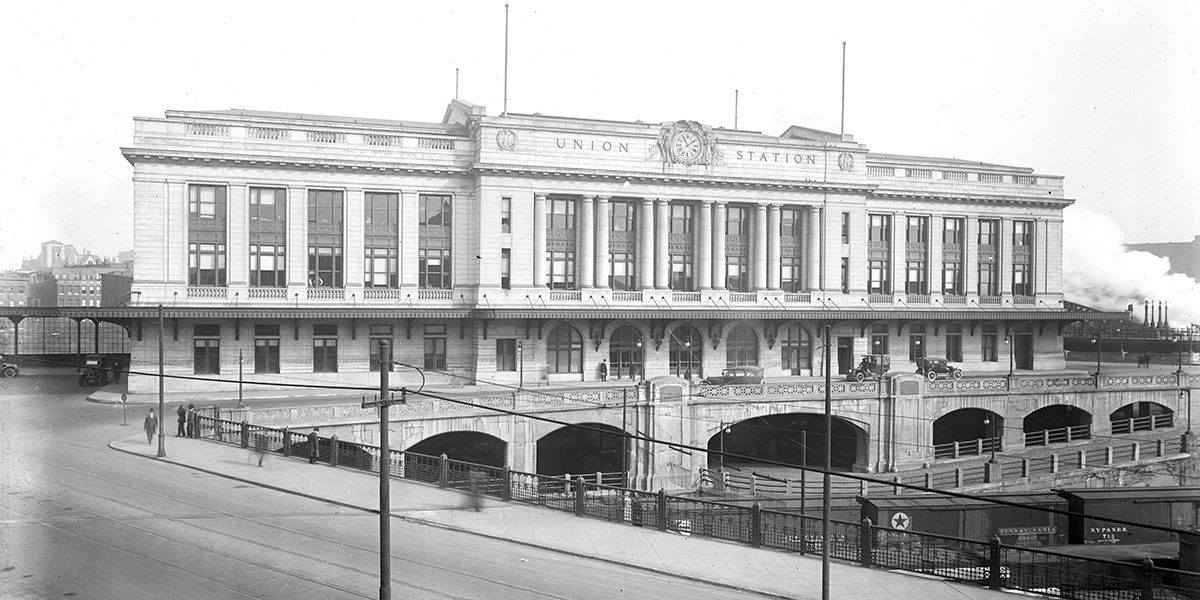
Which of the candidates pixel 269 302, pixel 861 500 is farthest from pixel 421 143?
pixel 861 500

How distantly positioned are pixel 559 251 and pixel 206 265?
68.8 ft

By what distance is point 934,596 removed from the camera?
2270 centimetres

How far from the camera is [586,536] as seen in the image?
26516 millimetres

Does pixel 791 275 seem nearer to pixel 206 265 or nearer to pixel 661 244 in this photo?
pixel 661 244

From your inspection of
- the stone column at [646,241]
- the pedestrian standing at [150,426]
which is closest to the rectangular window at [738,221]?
the stone column at [646,241]

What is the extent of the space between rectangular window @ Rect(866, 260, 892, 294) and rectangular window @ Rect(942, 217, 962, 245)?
534 centimetres

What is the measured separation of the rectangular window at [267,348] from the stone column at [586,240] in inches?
736

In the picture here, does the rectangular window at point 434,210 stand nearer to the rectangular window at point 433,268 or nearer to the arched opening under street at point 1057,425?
the rectangular window at point 433,268

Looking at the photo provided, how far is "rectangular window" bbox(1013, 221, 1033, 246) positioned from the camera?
6750 centimetres

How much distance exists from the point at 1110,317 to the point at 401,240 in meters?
52.5

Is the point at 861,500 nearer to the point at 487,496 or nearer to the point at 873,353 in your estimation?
the point at 487,496

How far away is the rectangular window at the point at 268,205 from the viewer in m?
51.1

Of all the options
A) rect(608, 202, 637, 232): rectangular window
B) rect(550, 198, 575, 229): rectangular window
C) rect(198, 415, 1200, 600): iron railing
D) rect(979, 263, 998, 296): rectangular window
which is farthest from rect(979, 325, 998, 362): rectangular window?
rect(198, 415, 1200, 600): iron railing

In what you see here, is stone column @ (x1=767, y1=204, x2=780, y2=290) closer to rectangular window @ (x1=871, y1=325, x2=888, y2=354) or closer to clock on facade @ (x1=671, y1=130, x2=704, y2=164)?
clock on facade @ (x1=671, y1=130, x2=704, y2=164)
